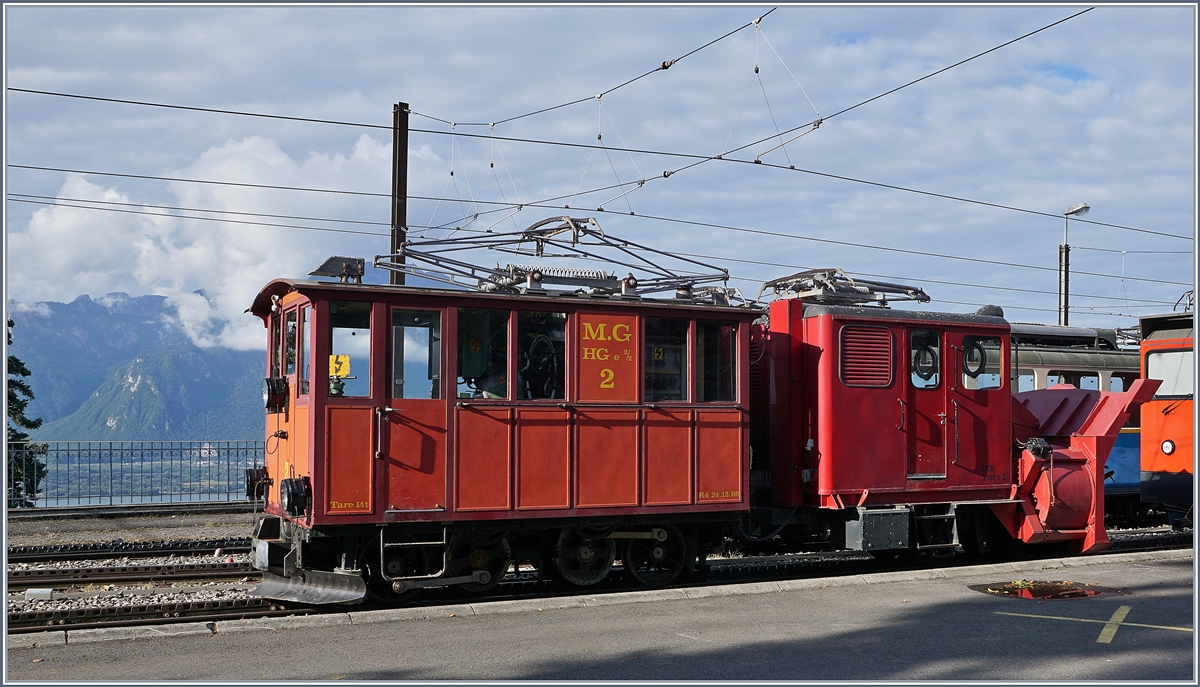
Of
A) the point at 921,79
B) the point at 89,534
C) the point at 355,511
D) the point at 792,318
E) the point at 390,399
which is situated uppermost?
the point at 921,79

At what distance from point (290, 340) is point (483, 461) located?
2.31 m

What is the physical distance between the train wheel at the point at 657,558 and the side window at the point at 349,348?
133 inches

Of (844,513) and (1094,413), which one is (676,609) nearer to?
(844,513)

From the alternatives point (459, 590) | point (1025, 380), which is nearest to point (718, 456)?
point (459, 590)

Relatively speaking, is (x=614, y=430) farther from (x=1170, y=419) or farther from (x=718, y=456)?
(x=1170, y=419)

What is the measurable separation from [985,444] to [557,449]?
563 centimetres

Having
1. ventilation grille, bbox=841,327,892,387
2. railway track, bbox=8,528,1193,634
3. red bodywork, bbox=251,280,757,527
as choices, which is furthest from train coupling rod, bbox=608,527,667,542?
ventilation grille, bbox=841,327,892,387

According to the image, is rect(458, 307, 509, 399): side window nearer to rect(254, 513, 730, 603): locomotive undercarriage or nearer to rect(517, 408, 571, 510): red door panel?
rect(517, 408, 571, 510): red door panel

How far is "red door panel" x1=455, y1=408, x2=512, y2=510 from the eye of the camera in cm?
959

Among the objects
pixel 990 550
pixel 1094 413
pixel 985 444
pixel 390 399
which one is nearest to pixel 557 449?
pixel 390 399

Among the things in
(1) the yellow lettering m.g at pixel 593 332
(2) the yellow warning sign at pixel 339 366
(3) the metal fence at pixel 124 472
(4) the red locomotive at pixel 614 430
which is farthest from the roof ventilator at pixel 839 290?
(3) the metal fence at pixel 124 472

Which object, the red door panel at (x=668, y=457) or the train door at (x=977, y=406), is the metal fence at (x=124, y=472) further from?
the train door at (x=977, y=406)

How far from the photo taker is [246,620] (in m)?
8.62

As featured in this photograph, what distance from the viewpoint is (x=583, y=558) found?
34.2 feet
